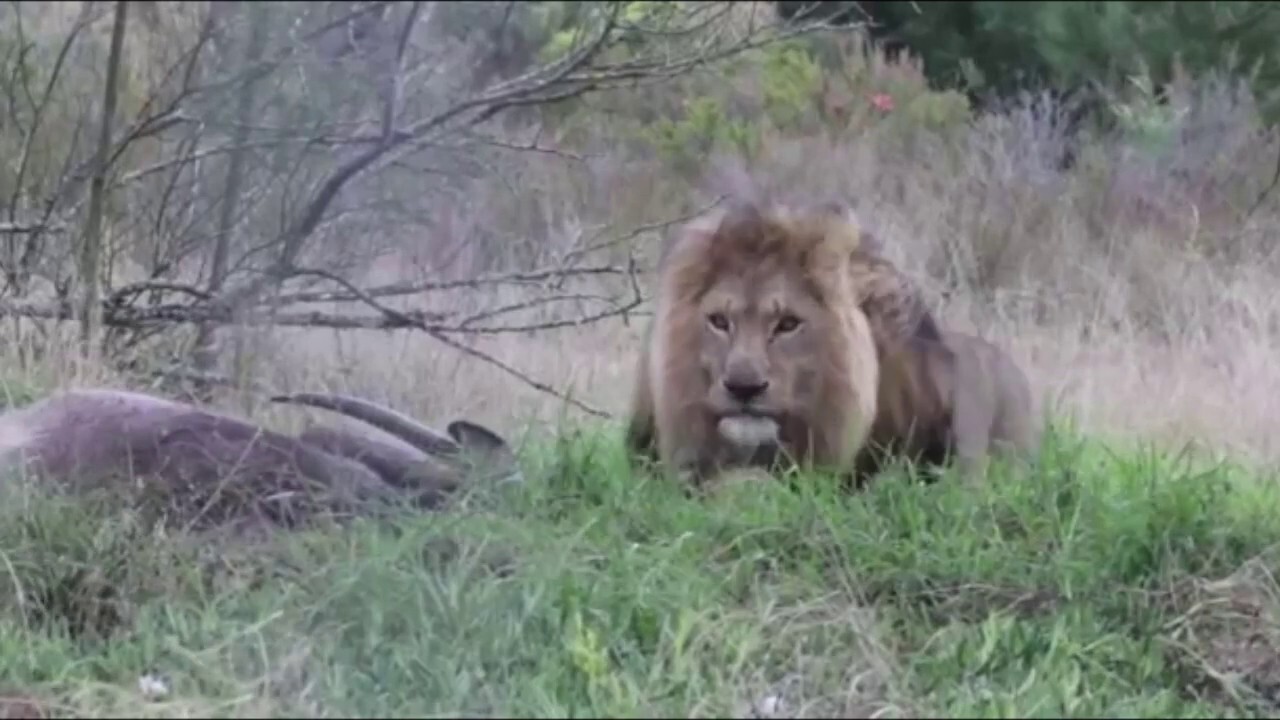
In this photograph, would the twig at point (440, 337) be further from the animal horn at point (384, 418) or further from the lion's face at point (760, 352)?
the lion's face at point (760, 352)

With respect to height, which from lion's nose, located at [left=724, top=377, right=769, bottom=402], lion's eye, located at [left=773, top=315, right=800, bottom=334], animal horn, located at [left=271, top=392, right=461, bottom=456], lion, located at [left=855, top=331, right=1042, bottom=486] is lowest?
animal horn, located at [left=271, top=392, right=461, bottom=456]

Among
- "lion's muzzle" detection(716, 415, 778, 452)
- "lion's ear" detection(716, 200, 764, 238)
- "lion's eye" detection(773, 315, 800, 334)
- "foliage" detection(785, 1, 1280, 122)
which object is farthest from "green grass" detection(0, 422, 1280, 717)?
"foliage" detection(785, 1, 1280, 122)

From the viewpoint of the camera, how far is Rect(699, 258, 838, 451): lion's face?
549 cm

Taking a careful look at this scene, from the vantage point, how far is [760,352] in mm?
5543

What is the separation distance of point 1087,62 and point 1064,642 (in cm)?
775

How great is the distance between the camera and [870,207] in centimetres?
920

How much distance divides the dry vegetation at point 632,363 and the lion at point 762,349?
0.17 metres

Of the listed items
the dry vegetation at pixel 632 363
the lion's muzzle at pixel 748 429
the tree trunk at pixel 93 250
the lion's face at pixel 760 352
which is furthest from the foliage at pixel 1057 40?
the lion's muzzle at pixel 748 429

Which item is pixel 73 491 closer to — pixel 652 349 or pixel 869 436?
pixel 652 349

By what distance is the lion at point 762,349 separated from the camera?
5.54 meters

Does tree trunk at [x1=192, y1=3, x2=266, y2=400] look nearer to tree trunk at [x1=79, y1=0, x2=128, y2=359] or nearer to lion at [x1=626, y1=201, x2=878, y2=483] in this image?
tree trunk at [x1=79, y1=0, x2=128, y2=359]

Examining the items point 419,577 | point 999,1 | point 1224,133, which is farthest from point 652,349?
point 999,1

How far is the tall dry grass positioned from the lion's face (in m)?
0.97

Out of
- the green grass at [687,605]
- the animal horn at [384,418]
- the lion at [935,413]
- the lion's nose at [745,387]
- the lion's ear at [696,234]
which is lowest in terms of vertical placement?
the green grass at [687,605]
